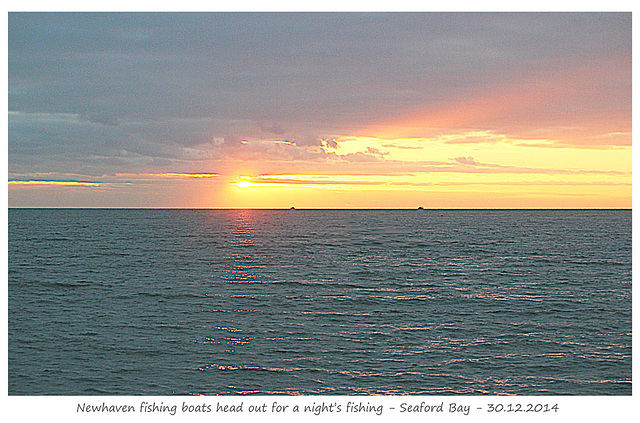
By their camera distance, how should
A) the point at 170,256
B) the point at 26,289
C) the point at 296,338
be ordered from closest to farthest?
the point at 296,338, the point at 26,289, the point at 170,256

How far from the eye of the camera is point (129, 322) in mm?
38844

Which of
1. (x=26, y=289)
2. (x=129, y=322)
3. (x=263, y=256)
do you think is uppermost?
(x=263, y=256)

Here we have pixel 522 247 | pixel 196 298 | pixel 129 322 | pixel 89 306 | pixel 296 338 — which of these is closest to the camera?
pixel 296 338

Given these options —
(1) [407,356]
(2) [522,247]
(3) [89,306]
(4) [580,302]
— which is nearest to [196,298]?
(3) [89,306]

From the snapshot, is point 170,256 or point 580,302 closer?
point 580,302

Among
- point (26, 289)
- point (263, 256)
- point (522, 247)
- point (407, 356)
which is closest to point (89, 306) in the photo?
point (26, 289)

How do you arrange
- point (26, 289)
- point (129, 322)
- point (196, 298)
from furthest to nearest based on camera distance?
point (26, 289)
point (196, 298)
point (129, 322)

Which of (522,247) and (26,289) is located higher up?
(522,247)

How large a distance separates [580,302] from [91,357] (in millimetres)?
37233
